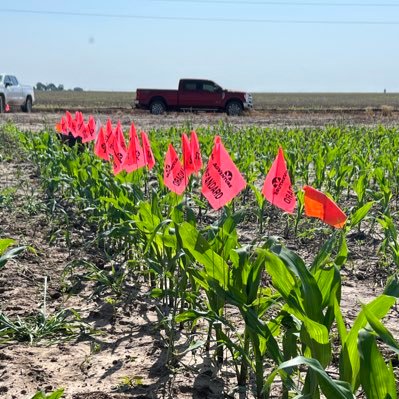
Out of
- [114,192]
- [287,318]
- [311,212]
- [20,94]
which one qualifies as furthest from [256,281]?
[20,94]

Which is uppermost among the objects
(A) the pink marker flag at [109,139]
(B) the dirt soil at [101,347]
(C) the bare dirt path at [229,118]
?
(A) the pink marker flag at [109,139]

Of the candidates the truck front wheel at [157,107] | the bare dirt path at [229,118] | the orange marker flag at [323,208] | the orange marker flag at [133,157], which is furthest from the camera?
the truck front wheel at [157,107]

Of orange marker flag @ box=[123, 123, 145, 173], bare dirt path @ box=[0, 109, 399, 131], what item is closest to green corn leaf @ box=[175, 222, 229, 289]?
orange marker flag @ box=[123, 123, 145, 173]

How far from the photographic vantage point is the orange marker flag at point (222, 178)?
2912mm

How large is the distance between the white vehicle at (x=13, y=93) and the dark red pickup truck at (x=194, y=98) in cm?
454

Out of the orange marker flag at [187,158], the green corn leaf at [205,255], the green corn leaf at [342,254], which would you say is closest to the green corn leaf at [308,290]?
the green corn leaf at [342,254]

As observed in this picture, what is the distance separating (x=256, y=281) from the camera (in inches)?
102

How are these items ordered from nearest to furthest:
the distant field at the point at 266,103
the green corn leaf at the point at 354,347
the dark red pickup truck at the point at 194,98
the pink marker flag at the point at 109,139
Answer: the green corn leaf at the point at 354,347 < the pink marker flag at the point at 109,139 < the dark red pickup truck at the point at 194,98 < the distant field at the point at 266,103

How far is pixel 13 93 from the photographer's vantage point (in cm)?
2552

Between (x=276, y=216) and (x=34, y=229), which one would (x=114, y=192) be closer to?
(x=34, y=229)

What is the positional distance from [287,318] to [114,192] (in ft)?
8.38

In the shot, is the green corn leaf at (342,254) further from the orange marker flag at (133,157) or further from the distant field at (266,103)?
the distant field at (266,103)

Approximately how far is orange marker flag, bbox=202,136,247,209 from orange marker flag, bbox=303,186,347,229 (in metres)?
0.32

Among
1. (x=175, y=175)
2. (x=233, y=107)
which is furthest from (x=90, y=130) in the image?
(x=233, y=107)
